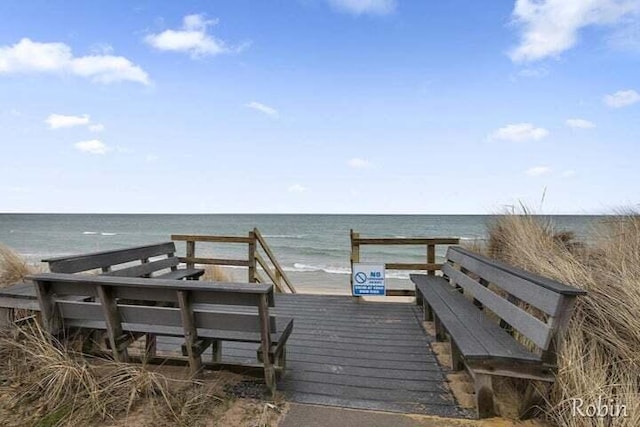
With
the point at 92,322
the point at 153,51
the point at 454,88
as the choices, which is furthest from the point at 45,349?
the point at 454,88

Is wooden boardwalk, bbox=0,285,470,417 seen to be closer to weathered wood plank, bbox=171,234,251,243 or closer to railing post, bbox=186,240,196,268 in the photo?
weathered wood plank, bbox=171,234,251,243

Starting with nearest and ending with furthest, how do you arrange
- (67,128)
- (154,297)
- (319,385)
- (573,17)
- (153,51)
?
(154,297) → (319,385) → (573,17) → (153,51) → (67,128)

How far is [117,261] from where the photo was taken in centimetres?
447

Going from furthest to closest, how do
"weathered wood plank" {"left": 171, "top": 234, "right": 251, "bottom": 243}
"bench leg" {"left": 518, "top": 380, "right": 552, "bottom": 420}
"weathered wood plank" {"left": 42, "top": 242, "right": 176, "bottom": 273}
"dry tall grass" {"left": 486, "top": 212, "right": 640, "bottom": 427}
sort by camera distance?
1. "weathered wood plank" {"left": 171, "top": 234, "right": 251, "bottom": 243}
2. "weathered wood plank" {"left": 42, "top": 242, "right": 176, "bottom": 273}
3. "bench leg" {"left": 518, "top": 380, "right": 552, "bottom": 420}
4. "dry tall grass" {"left": 486, "top": 212, "right": 640, "bottom": 427}

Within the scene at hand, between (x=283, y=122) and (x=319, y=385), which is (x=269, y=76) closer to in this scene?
(x=283, y=122)

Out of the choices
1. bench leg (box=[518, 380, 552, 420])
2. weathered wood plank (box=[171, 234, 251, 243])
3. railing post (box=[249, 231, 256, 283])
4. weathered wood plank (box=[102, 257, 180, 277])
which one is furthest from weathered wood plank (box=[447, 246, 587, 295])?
weathered wood plank (box=[102, 257, 180, 277])

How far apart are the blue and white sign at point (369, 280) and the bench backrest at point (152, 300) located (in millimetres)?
3346

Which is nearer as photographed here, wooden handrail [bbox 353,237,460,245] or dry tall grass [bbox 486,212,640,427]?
dry tall grass [bbox 486,212,640,427]

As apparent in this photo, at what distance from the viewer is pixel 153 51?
10.5 m

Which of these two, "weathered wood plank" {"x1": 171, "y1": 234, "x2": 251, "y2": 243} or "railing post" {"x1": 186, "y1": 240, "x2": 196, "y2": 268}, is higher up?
"weathered wood plank" {"x1": 171, "y1": 234, "x2": 251, "y2": 243}

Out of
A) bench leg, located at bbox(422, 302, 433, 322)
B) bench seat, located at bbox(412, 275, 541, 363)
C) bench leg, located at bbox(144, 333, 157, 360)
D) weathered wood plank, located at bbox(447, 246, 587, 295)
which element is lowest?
bench leg, located at bbox(422, 302, 433, 322)

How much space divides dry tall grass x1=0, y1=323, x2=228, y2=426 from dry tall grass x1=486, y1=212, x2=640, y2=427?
2199mm

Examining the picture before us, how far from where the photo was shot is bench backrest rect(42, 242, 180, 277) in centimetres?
368

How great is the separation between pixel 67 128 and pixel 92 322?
20.7 metres
